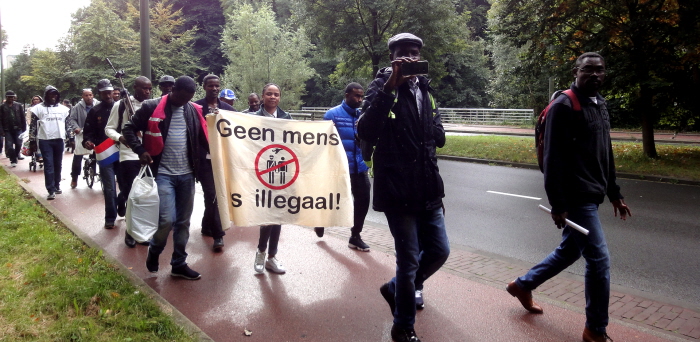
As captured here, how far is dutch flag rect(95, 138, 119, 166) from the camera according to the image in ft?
23.4

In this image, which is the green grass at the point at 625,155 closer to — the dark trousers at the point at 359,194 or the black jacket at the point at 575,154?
the dark trousers at the point at 359,194

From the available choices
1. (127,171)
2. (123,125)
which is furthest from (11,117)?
(123,125)

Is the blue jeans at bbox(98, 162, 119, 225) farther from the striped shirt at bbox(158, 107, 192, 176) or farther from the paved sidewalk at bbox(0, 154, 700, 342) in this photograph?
the striped shirt at bbox(158, 107, 192, 176)

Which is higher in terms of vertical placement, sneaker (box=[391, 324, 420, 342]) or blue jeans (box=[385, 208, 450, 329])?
blue jeans (box=[385, 208, 450, 329])

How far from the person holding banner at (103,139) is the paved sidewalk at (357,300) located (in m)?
0.97

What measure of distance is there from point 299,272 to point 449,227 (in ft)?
10.0

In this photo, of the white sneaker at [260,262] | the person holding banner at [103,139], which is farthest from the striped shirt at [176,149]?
the person holding banner at [103,139]

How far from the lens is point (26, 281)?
15.6 ft

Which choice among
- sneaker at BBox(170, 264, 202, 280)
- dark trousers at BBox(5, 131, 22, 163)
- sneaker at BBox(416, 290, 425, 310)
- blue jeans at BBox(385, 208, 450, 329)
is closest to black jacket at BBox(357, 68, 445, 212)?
blue jeans at BBox(385, 208, 450, 329)

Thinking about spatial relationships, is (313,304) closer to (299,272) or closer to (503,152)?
(299,272)

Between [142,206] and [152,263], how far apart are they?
0.75m

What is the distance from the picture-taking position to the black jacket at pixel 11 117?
14.4 meters

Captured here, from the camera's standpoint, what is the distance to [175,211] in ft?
16.2

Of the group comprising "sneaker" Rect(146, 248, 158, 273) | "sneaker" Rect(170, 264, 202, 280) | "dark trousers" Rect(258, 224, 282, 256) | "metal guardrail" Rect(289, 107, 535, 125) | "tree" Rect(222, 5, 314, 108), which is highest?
"tree" Rect(222, 5, 314, 108)
